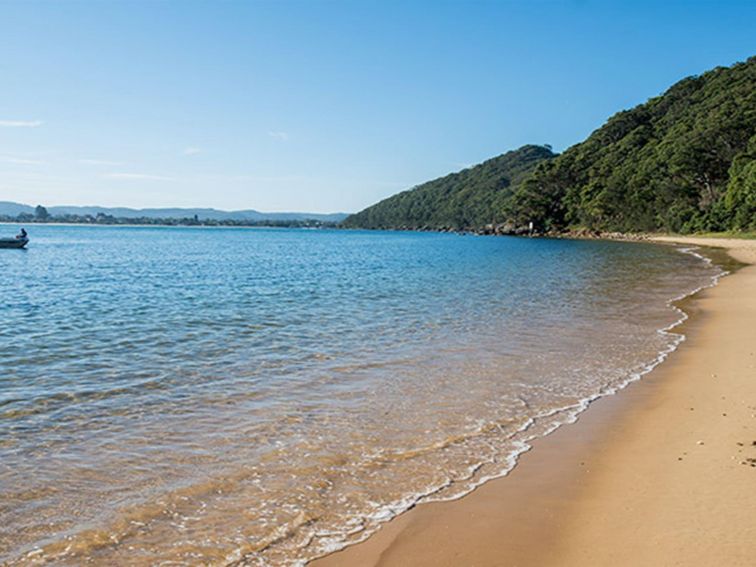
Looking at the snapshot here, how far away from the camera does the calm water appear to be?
5.25 meters

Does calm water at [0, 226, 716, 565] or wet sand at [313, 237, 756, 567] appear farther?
calm water at [0, 226, 716, 565]

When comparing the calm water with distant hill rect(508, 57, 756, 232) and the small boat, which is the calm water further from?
distant hill rect(508, 57, 756, 232)

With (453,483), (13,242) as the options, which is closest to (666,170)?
(13,242)

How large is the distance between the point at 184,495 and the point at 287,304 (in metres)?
15.6

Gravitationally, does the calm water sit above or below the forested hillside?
below

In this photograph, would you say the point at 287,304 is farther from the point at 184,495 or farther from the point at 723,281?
the point at 723,281

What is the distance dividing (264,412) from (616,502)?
15.8 ft

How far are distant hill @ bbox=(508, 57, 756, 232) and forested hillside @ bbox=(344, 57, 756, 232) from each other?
148 mm

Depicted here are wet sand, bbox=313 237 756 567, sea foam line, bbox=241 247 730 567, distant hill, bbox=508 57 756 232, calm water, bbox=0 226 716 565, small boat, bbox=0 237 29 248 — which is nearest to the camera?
wet sand, bbox=313 237 756 567

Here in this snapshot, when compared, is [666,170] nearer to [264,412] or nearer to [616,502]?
[264,412]

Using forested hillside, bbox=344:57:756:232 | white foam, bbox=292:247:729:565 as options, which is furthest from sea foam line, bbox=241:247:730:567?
forested hillside, bbox=344:57:756:232

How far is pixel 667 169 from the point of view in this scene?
316ft

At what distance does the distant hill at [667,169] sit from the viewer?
8300cm

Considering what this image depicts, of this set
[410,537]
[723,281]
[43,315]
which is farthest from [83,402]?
[723,281]
